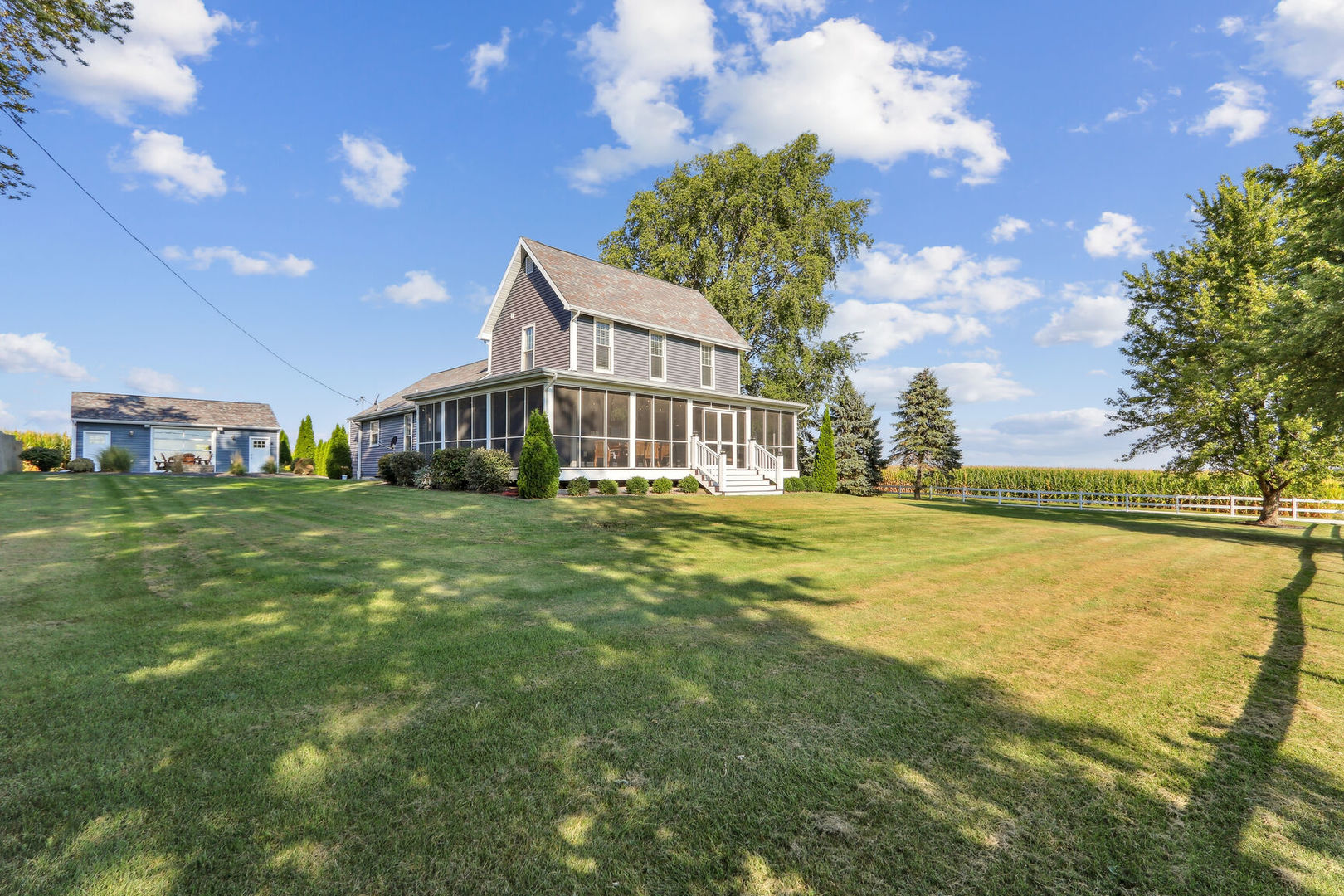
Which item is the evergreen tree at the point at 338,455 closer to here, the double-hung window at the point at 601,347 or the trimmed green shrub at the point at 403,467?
the trimmed green shrub at the point at 403,467

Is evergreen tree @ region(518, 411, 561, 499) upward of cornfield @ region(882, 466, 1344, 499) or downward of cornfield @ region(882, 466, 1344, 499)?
upward

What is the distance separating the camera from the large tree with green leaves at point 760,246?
31.8 metres

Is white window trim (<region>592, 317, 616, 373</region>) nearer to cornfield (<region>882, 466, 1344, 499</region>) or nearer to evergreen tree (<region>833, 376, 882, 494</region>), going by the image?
evergreen tree (<region>833, 376, 882, 494</region>)

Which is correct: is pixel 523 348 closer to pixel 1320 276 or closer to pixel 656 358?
pixel 656 358

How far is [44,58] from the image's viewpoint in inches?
495

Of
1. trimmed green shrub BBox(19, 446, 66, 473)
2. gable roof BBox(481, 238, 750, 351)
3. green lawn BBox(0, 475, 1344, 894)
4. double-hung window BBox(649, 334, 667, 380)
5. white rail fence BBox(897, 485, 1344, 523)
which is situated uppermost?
gable roof BBox(481, 238, 750, 351)

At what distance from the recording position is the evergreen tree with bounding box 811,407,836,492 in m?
27.2

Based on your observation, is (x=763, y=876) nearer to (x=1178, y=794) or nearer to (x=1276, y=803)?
(x=1178, y=794)

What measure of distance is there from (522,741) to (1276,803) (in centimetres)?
373

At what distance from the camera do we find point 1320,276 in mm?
10555

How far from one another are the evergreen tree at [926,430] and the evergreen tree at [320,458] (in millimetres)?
32917

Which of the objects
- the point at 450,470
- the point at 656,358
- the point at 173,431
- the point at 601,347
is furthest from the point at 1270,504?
the point at 173,431

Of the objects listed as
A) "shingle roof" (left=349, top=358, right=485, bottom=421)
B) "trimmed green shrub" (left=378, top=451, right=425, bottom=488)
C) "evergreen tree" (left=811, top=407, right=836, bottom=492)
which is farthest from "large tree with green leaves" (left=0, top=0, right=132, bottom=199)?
"evergreen tree" (left=811, top=407, right=836, bottom=492)

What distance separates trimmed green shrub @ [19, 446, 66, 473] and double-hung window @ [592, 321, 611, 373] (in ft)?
93.6
